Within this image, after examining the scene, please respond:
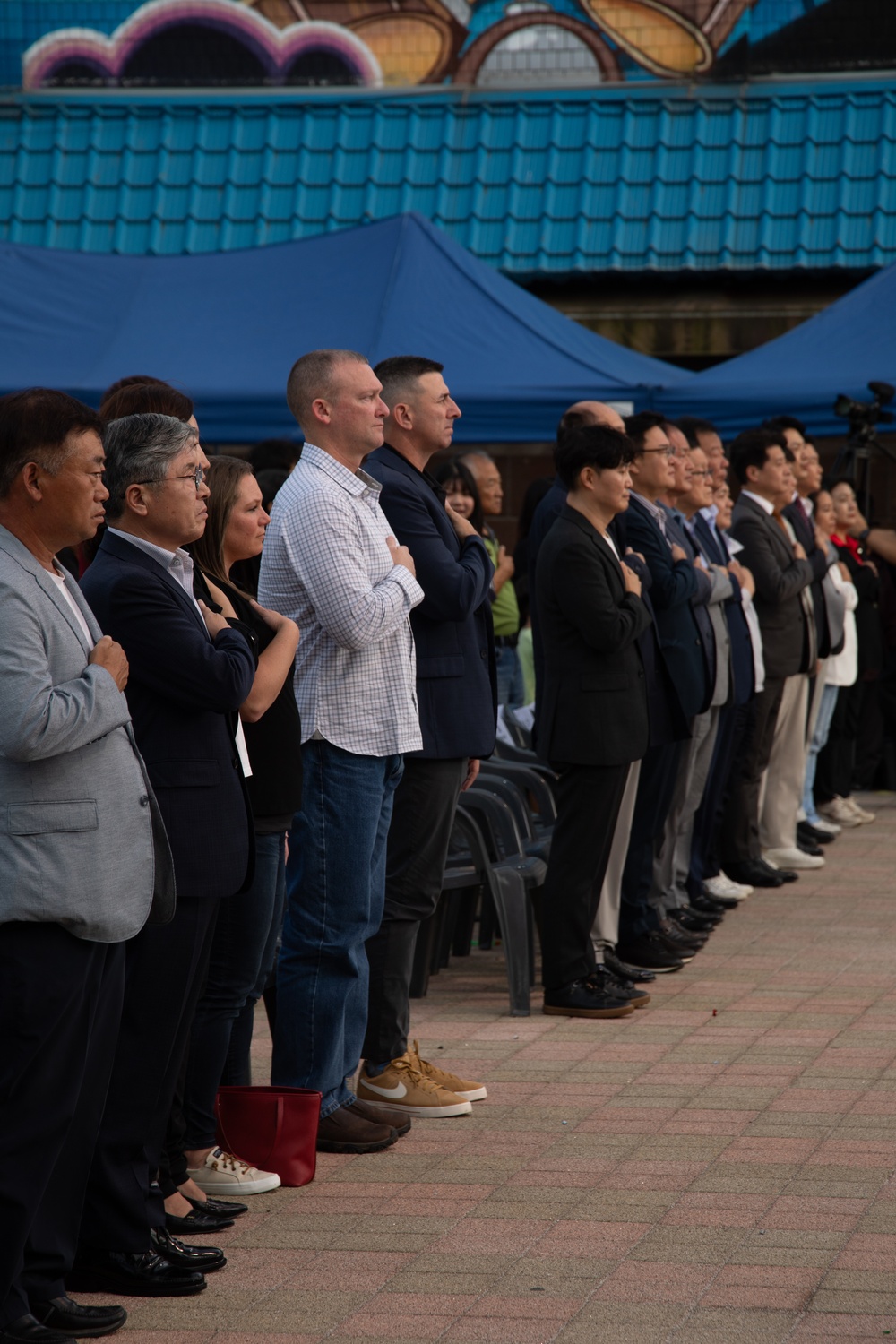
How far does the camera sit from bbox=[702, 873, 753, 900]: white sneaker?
28.1ft

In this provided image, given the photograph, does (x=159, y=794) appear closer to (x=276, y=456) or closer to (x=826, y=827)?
(x=276, y=456)

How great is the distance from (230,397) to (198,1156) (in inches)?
217

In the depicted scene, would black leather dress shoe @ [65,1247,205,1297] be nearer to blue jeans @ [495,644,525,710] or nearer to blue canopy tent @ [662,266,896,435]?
blue jeans @ [495,644,525,710]

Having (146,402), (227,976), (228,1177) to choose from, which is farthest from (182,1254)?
(146,402)

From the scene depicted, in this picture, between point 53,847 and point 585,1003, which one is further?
point 585,1003

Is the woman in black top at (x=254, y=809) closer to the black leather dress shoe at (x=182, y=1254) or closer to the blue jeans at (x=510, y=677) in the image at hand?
the black leather dress shoe at (x=182, y=1254)

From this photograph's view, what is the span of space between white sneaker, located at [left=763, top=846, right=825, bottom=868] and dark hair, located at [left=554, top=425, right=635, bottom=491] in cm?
373

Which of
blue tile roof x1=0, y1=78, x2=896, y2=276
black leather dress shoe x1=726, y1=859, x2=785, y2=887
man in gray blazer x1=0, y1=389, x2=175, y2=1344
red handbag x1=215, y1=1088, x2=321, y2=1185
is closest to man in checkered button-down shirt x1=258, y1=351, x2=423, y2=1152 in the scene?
red handbag x1=215, y1=1088, x2=321, y2=1185

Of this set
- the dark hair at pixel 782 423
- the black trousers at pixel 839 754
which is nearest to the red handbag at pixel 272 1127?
the dark hair at pixel 782 423

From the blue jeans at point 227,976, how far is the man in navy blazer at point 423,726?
0.93 meters

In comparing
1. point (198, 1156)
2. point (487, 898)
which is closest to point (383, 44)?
point (487, 898)

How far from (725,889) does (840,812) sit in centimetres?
261

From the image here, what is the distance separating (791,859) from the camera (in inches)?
373

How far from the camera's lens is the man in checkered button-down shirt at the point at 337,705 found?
4.70m
